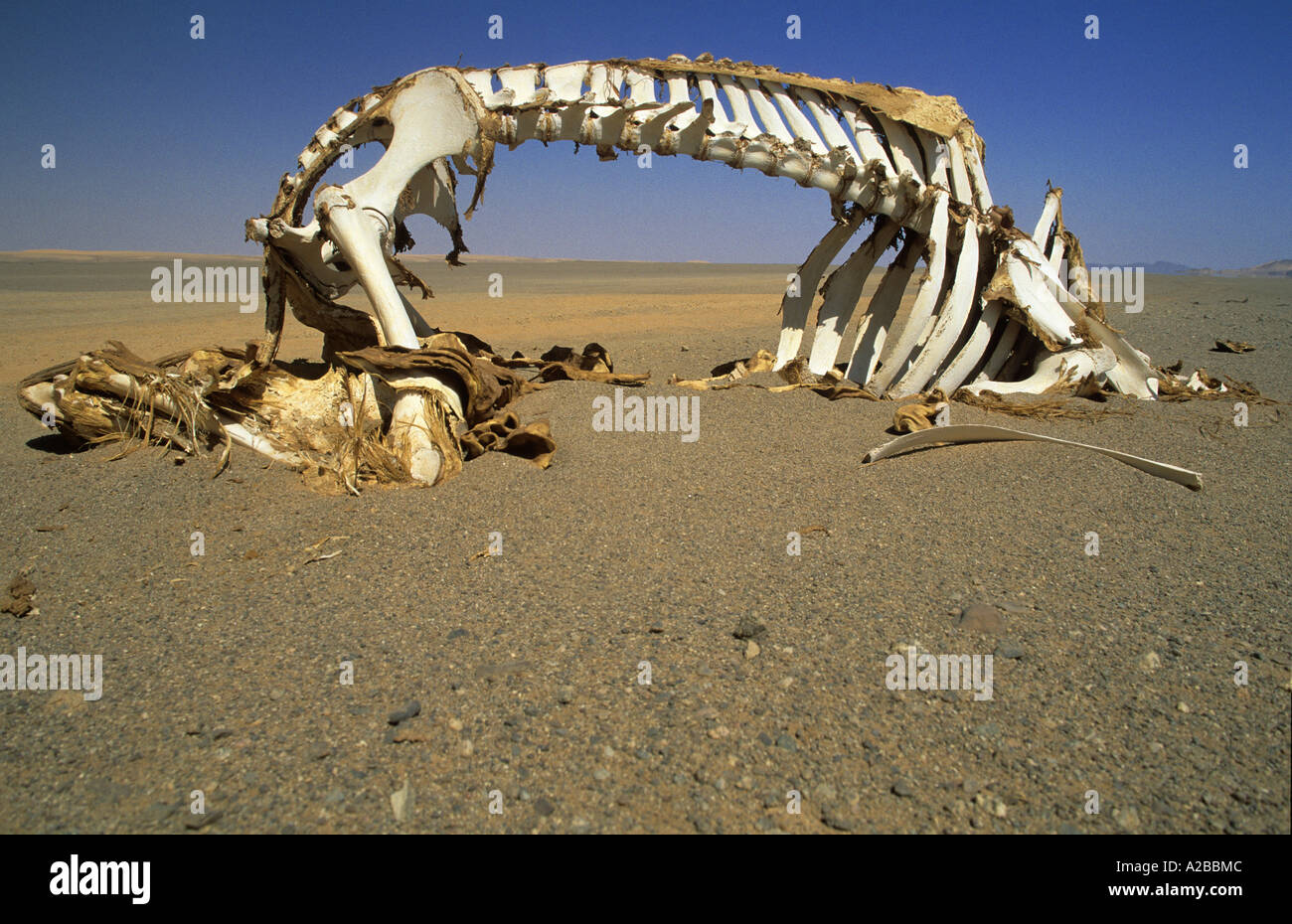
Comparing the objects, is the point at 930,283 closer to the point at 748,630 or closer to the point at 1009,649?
the point at 1009,649

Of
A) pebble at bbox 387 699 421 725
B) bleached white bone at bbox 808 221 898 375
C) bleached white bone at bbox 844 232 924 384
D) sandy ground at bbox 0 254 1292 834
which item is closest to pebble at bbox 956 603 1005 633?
sandy ground at bbox 0 254 1292 834

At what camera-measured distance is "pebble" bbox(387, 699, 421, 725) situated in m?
2.62

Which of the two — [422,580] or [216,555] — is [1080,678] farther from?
[216,555]

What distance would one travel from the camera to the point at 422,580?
3611mm

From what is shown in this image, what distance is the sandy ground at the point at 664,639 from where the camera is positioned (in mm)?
2283

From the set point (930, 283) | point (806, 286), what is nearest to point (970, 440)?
point (930, 283)

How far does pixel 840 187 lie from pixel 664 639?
470 centimetres

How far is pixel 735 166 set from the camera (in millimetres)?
6207

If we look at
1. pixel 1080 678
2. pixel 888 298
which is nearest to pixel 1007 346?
pixel 888 298

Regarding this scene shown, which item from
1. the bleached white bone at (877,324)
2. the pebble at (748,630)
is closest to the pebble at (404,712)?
the pebble at (748,630)

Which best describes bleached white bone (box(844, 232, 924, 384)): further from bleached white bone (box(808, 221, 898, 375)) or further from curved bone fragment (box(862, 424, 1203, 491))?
curved bone fragment (box(862, 424, 1203, 491))

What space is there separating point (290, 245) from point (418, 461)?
225 cm

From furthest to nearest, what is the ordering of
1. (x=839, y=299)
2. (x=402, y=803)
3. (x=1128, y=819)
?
(x=839, y=299)
(x=402, y=803)
(x=1128, y=819)

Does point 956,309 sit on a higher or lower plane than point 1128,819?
higher
